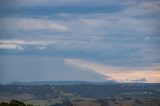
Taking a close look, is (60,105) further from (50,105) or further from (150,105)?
(150,105)

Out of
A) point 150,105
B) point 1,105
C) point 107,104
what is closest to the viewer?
point 1,105

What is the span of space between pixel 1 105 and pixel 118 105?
93.8 meters

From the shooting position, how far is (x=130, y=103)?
492 feet

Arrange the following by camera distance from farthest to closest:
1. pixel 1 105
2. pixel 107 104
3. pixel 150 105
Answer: pixel 107 104 < pixel 150 105 < pixel 1 105

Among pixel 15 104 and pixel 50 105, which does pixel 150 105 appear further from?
pixel 15 104

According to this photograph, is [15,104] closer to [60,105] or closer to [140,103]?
[60,105]

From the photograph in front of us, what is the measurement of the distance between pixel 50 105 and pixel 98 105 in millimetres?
21317

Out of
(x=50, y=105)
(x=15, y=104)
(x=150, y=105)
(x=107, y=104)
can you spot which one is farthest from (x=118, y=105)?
(x=15, y=104)

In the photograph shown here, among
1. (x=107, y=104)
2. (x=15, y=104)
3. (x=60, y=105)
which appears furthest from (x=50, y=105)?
(x=15, y=104)

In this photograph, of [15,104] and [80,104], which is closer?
[15,104]

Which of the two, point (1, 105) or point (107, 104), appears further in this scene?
point (107, 104)

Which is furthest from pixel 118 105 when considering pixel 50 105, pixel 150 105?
pixel 50 105

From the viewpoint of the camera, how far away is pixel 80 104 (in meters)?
144

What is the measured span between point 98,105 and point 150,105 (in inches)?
658
